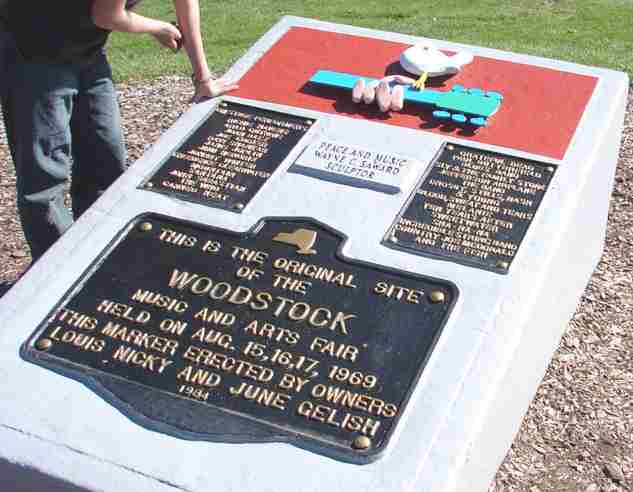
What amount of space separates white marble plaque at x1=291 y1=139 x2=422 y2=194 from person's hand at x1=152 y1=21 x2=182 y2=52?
83 cm

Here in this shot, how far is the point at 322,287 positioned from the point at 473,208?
78 cm

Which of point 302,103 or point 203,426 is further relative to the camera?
point 302,103

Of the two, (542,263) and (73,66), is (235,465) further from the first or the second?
(73,66)

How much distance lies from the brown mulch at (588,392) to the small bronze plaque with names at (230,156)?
5.06 feet

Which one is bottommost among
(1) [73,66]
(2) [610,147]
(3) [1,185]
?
(3) [1,185]

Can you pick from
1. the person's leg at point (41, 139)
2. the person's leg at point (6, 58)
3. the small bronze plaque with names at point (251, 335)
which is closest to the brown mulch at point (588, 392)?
the person's leg at point (41, 139)

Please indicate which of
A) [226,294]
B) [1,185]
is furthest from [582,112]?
[1,185]

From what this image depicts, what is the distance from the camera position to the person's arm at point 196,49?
425cm

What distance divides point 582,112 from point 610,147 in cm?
22

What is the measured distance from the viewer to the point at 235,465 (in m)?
2.92

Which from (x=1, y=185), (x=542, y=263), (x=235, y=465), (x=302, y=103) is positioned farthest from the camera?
(x=1, y=185)

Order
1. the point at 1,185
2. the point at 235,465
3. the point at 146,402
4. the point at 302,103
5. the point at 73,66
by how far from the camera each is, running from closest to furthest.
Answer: the point at 235,465
the point at 146,402
the point at 73,66
the point at 302,103
the point at 1,185

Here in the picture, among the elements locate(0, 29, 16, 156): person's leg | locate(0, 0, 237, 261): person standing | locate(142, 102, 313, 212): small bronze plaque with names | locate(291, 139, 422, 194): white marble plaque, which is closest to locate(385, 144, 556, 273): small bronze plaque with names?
locate(291, 139, 422, 194): white marble plaque

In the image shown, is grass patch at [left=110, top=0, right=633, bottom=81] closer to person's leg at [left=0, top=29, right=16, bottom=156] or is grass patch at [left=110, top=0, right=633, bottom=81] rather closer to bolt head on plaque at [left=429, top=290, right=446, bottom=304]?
person's leg at [left=0, top=29, right=16, bottom=156]
